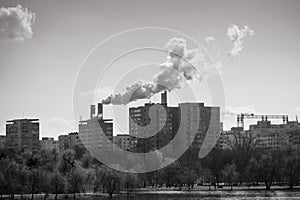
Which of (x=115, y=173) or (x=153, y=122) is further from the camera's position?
(x=153, y=122)

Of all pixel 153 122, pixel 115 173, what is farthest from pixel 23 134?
pixel 115 173

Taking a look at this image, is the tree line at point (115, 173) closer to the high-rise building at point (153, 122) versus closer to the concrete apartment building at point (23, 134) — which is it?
the high-rise building at point (153, 122)

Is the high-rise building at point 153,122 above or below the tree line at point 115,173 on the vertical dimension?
above

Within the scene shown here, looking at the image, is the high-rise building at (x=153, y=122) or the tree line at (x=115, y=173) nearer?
the tree line at (x=115, y=173)

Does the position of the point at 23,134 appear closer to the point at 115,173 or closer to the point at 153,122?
the point at 153,122

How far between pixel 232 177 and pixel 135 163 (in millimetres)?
18179

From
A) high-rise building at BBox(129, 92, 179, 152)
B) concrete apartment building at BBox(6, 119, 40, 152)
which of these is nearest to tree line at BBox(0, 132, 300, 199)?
high-rise building at BBox(129, 92, 179, 152)

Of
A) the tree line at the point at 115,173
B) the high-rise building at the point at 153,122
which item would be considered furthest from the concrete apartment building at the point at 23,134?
the tree line at the point at 115,173

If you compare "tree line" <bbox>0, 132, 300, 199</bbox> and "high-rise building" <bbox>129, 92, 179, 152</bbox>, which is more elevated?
"high-rise building" <bbox>129, 92, 179, 152</bbox>

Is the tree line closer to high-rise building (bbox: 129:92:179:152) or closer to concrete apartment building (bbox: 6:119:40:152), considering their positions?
high-rise building (bbox: 129:92:179:152)

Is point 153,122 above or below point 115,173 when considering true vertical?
above

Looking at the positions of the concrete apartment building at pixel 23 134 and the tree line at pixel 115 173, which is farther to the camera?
the concrete apartment building at pixel 23 134

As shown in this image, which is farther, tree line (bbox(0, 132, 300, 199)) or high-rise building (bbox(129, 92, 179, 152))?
high-rise building (bbox(129, 92, 179, 152))

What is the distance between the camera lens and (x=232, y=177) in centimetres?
11481
